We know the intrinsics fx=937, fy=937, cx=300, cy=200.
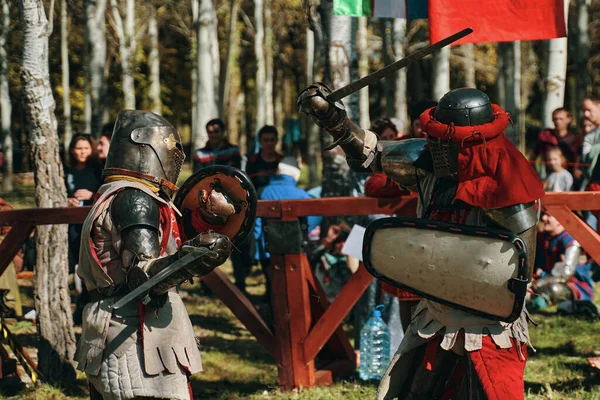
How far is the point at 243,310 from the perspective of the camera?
5973 millimetres

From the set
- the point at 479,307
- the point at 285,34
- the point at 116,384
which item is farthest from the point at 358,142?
the point at 285,34

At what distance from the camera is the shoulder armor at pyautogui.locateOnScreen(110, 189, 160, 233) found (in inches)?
147

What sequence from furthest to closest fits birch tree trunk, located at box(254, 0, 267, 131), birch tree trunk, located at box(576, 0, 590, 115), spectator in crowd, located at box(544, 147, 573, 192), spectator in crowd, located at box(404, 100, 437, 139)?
birch tree trunk, located at box(254, 0, 267, 131) → birch tree trunk, located at box(576, 0, 590, 115) → spectator in crowd, located at box(544, 147, 573, 192) → spectator in crowd, located at box(404, 100, 437, 139)

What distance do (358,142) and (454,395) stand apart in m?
1.25

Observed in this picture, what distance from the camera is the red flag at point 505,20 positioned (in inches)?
234

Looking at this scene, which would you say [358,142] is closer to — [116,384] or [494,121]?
[494,121]

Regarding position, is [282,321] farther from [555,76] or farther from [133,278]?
[555,76]

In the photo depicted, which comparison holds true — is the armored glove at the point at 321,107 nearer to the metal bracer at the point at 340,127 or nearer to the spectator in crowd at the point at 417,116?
the metal bracer at the point at 340,127

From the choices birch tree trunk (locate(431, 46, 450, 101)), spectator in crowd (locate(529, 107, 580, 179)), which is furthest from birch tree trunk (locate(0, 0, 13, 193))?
spectator in crowd (locate(529, 107, 580, 179))

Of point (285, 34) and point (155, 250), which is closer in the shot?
point (155, 250)

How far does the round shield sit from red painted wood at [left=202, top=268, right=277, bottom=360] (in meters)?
1.59

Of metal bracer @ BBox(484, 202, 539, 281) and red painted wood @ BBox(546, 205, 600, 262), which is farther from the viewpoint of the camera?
red painted wood @ BBox(546, 205, 600, 262)

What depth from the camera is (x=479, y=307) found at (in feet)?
13.1

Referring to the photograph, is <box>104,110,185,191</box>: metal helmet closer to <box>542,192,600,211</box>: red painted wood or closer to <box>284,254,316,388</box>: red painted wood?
<box>284,254,316,388</box>: red painted wood
